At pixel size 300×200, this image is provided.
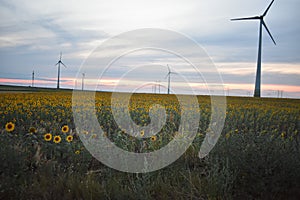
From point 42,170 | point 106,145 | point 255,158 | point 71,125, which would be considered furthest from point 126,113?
point 255,158

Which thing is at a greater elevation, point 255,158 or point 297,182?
point 255,158

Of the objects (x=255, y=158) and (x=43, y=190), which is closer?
(x=43, y=190)

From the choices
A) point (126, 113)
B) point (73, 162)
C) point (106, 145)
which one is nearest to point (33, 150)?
point (73, 162)

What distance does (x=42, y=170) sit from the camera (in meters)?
4.93

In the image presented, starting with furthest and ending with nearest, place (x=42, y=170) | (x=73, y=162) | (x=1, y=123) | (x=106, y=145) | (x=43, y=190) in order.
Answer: (x=1, y=123), (x=106, y=145), (x=73, y=162), (x=42, y=170), (x=43, y=190)

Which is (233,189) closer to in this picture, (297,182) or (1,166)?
(297,182)

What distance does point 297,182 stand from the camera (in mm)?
4527

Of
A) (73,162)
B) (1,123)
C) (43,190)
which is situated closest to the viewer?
(43,190)

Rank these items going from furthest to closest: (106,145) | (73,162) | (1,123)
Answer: (1,123) → (106,145) → (73,162)

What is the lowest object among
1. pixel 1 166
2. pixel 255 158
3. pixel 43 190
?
pixel 43 190

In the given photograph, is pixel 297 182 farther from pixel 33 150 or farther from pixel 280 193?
pixel 33 150

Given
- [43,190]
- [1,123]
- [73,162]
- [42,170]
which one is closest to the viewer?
[43,190]

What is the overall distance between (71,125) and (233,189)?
6286mm

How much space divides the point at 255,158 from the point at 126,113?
712 cm
